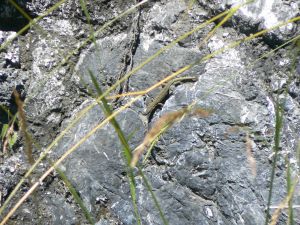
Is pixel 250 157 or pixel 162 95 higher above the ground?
pixel 162 95

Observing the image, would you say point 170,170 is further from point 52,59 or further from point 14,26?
point 14,26

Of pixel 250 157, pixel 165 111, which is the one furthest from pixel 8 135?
pixel 250 157

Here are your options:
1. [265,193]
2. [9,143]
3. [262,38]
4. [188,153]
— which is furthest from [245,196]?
[9,143]

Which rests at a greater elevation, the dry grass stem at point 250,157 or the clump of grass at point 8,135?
the clump of grass at point 8,135

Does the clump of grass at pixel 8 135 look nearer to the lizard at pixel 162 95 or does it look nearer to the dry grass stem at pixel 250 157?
the lizard at pixel 162 95

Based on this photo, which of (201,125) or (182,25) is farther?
(182,25)

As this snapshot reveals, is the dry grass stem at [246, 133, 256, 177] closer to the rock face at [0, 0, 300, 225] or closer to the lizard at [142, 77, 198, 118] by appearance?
the rock face at [0, 0, 300, 225]

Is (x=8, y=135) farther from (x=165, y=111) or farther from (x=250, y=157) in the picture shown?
(x=250, y=157)

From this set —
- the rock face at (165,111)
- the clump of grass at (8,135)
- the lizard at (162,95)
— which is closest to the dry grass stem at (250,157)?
the rock face at (165,111)
